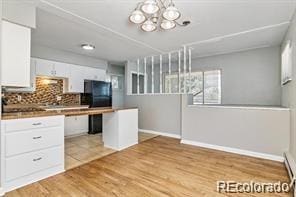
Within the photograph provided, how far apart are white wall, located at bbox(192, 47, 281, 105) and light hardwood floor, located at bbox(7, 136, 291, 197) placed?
2.05m

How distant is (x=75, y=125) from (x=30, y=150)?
2490mm

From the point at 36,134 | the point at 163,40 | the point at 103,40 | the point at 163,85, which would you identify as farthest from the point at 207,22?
the point at 163,85

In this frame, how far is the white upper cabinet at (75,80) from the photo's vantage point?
15.1 feet

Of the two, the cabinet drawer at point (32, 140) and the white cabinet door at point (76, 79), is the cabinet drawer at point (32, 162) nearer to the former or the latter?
the cabinet drawer at point (32, 140)

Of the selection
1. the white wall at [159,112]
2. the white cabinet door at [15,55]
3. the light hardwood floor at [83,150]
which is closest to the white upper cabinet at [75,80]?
the light hardwood floor at [83,150]

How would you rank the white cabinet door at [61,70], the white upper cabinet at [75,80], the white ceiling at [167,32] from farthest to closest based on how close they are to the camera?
the white upper cabinet at [75,80], the white cabinet door at [61,70], the white ceiling at [167,32]

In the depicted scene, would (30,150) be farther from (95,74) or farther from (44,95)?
(95,74)

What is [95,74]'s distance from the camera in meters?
5.30

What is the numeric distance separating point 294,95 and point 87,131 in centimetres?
482

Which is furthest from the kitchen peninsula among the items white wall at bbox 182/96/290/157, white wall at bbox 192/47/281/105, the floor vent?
white wall at bbox 192/47/281/105

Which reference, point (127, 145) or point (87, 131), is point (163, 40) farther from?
point (87, 131)

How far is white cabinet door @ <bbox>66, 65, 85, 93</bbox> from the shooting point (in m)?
4.62

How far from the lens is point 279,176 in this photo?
239 centimetres
